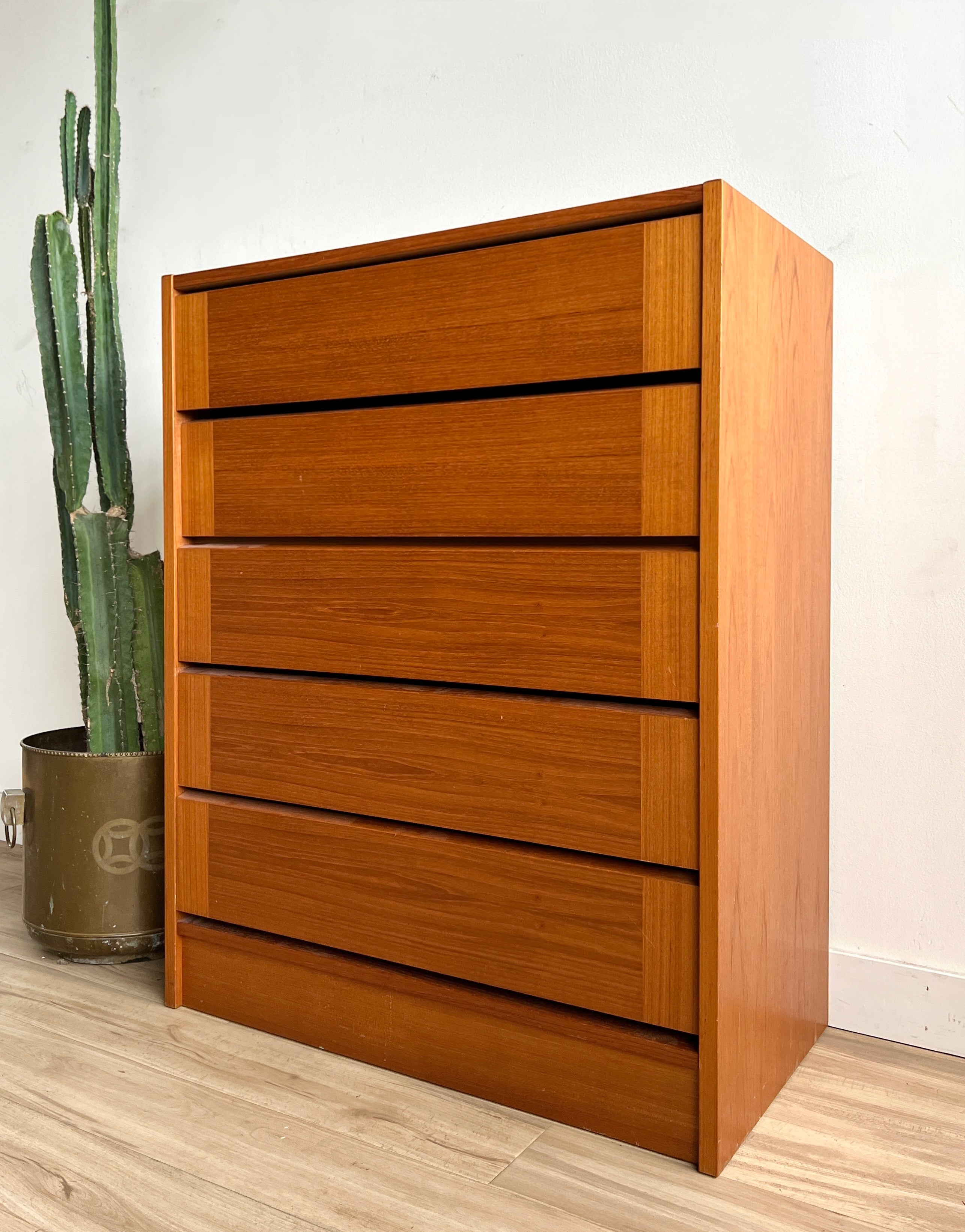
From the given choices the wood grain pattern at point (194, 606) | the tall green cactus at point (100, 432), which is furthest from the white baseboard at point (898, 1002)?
the tall green cactus at point (100, 432)

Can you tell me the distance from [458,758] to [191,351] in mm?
748

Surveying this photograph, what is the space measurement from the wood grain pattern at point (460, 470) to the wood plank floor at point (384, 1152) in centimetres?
74

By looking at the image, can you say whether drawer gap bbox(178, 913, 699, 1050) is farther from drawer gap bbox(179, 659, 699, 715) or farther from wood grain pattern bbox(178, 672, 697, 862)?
drawer gap bbox(179, 659, 699, 715)

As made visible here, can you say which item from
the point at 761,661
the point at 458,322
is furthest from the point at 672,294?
the point at 761,661

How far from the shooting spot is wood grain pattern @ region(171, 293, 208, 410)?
1611 millimetres

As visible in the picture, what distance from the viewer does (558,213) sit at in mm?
1285

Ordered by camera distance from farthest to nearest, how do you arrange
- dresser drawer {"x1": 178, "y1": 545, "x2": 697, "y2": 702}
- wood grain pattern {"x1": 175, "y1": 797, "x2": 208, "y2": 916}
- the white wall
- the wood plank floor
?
1. wood grain pattern {"x1": 175, "y1": 797, "x2": 208, "y2": 916}
2. the white wall
3. dresser drawer {"x1": 178, "y1": 545, "x2": 697, "y2": 702}
4. the wood plank floor

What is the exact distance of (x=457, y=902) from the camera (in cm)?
142

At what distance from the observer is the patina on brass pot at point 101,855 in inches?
70.9

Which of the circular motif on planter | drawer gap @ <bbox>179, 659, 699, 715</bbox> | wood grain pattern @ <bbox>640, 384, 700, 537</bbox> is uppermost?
wood grain pattern @ <bbox>640, 384, 700, 537</bbox>

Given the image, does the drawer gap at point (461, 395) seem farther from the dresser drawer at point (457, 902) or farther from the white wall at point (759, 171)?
the dresser drawer at point (457, 902)

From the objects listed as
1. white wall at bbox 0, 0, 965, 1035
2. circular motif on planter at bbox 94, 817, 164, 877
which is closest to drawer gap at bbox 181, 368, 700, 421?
white wall at bbox 0, 0, 965, 1035

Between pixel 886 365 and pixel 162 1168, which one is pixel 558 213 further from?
pixel 162 1168

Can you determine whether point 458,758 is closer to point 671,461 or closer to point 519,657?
point 519,657
